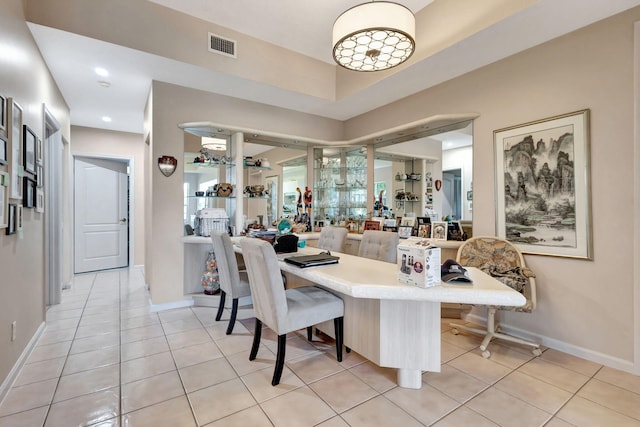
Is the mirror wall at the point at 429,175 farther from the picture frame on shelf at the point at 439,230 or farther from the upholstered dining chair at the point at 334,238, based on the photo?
the upholstered dining chair at the point at 334,238

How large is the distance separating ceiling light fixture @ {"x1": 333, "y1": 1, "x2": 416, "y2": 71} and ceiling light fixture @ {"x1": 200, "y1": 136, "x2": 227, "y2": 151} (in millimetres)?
2113

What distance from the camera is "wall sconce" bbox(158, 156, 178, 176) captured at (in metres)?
3.51

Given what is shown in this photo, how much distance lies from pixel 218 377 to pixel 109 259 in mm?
5114

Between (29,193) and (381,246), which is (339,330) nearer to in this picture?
(381,246)

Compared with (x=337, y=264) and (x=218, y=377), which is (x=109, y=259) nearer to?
(x=218, y=377)

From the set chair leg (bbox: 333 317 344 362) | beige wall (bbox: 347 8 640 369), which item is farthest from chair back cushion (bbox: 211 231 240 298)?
beige wall (bbox: 347 8 640 369)

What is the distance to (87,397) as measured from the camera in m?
1.92

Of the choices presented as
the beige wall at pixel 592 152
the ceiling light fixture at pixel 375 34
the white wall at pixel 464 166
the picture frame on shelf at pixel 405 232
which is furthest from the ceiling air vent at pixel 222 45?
the picture frame on shelf at pixel 405 232

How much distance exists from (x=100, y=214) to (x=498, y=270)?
669 cm

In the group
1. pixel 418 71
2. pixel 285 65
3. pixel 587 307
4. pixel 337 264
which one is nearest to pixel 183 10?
pixel 285 65

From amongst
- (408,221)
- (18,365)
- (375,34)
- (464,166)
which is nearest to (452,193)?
(464,166)

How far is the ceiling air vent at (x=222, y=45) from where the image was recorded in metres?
3.20

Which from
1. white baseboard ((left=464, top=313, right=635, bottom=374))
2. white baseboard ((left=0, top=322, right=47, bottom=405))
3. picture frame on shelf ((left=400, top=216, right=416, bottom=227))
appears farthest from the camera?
picture frame on shelf ((left=400, top=216, right=416, bottom=227))

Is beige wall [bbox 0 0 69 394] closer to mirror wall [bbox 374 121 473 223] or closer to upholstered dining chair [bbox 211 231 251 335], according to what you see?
upholstered dining chair [bbox 211 231 251 335]
